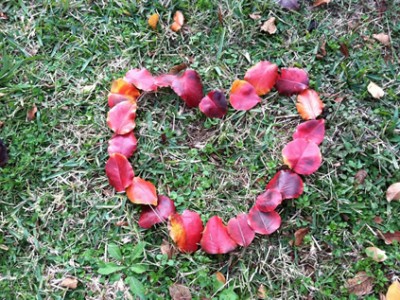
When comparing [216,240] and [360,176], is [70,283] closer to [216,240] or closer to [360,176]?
[216,240]

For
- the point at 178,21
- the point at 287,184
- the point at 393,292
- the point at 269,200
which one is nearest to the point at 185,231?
the point at 269,200

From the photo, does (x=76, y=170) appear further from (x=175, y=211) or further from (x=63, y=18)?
(x=63, y=18)

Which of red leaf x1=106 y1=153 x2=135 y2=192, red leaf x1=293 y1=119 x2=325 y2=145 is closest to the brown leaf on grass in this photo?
red leaf x1=293 y1=119 x2=325 y2=145

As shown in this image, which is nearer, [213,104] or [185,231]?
[185,231]

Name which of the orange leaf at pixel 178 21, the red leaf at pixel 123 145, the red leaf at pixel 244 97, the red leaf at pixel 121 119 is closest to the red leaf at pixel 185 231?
the red leaf at pixel 123 145

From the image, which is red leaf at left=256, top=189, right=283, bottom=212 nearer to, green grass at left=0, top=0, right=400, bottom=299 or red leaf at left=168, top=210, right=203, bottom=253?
green grass at left=0, top=0, right=400, bottom=299

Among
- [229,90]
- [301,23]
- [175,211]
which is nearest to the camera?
[175,211]

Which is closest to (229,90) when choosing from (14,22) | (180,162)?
(180,162)
